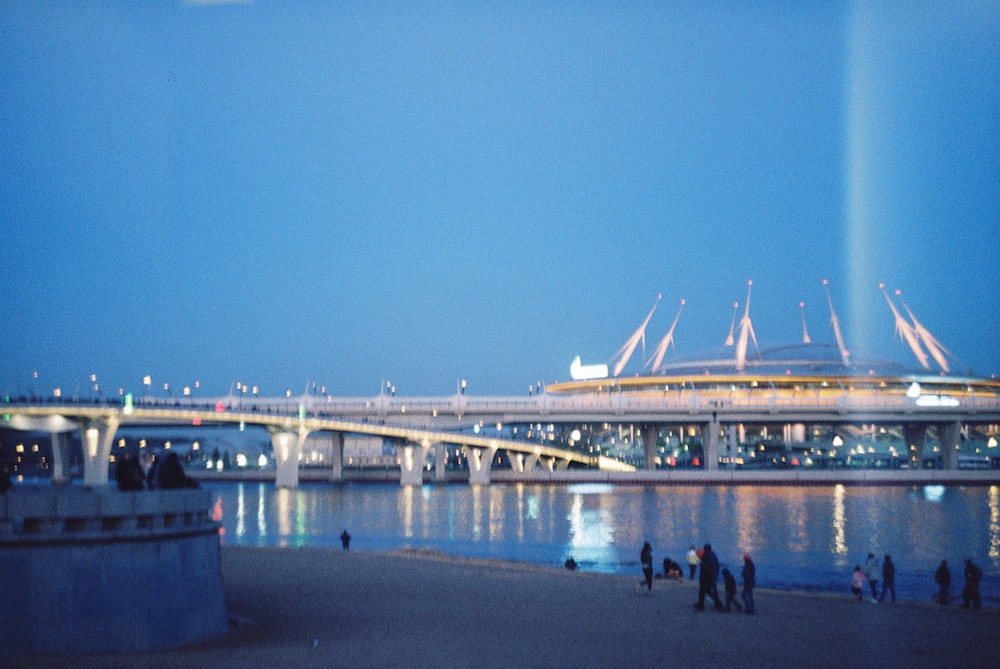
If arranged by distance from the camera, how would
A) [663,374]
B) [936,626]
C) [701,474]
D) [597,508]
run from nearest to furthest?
1. [936,626]
2. [597,508]
3. [701,474]
4. [663,374]

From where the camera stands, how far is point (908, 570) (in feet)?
143

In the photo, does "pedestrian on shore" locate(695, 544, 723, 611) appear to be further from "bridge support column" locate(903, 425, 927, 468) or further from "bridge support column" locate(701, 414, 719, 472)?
"bridge support column" locate(903, 425, 927, 468)

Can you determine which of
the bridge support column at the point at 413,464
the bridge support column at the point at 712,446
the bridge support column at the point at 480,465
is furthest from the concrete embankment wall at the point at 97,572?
the bridge support column at the point at 712,446

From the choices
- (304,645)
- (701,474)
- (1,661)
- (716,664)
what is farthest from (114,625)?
(701,474)

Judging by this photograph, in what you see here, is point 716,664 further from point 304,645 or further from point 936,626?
point 936,626

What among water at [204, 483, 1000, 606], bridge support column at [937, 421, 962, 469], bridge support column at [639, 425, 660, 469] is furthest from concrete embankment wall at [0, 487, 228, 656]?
bridge support column at [937, 421, 962, 469]

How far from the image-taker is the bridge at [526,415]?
10481 centimetres

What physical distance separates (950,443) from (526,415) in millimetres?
45674

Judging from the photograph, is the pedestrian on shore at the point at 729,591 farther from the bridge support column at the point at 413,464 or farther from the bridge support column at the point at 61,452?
the bridge support column at the point at 413,464

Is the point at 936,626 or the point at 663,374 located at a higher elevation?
the point at 663,374

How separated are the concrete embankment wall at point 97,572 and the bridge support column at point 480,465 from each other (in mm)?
99512

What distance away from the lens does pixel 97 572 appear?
19.1 m

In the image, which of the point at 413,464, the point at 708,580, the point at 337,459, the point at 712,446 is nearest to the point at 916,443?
the point at 712,446

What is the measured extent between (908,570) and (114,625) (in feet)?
105
